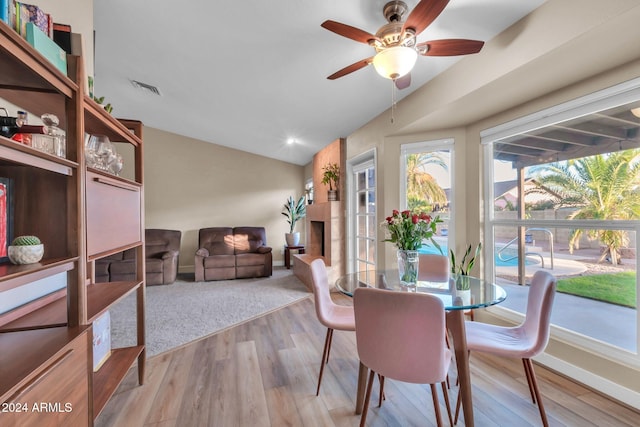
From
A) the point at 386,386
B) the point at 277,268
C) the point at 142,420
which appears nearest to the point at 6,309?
the point at 142,420

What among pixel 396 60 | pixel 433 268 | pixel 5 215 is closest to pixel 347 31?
pixel 396 60

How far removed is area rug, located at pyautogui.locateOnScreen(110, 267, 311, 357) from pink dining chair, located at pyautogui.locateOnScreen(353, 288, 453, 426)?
2.17 metres

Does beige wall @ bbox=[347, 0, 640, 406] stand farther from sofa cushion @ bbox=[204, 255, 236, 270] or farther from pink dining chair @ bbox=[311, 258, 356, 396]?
sofa cushion @ bbox=[204, 255, 236, 270]

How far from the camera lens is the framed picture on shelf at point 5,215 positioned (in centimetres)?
105

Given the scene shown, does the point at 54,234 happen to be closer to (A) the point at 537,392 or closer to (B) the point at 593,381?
(A) the point at 537,392

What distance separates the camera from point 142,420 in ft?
5.34

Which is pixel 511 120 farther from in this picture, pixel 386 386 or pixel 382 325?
pixel 386 386

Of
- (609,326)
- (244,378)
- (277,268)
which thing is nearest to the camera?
(609,326)

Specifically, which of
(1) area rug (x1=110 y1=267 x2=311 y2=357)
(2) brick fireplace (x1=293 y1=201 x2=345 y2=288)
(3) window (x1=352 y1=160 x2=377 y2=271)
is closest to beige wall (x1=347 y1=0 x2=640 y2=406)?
(3) window (x1=352 y1=160 x2=377 y2=271)

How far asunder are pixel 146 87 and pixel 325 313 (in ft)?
12.6

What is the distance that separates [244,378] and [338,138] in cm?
362

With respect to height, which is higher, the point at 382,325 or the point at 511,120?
the point at 511,120

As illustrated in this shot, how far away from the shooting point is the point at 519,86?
201cm

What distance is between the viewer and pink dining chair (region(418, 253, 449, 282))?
2234 millimetres
